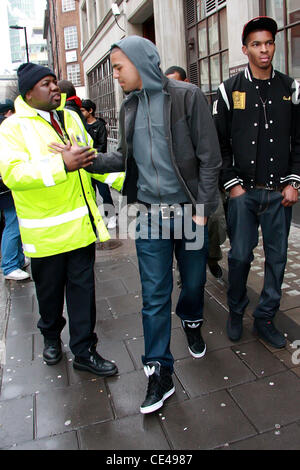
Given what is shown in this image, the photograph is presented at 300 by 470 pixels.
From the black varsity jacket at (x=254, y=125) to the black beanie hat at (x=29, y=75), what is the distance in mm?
1165

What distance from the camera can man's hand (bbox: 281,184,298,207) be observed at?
2871 millimetres

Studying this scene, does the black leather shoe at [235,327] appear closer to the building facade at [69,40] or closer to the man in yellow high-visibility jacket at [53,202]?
the man in yellow high-visibility jacket at [53,202]

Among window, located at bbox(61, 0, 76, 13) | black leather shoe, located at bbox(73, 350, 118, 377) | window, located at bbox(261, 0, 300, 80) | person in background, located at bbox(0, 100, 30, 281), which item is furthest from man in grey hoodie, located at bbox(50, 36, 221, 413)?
window, located at bbox(61, 0, 76, 13)

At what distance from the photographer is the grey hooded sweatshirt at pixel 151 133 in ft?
7.67

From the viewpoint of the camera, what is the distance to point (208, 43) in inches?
338

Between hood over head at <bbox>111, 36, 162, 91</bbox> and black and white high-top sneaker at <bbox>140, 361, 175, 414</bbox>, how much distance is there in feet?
5.23

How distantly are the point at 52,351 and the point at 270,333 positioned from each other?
156 centimetres

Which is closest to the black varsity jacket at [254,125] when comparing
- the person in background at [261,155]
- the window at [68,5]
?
the person in background at [261,155]

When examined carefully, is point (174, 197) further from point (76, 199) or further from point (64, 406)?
point (64, 406)

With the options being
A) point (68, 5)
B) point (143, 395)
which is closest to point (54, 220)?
point (143, 395)

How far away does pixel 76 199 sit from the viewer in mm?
2785

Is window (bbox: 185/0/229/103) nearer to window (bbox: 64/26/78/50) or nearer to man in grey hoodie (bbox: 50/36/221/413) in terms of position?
man in grey hoodie (bbox: 50/36/221/413)

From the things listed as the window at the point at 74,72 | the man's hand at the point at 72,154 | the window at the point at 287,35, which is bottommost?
the man's hand at the point at 72,154

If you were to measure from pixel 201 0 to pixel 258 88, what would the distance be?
22.7 ft
